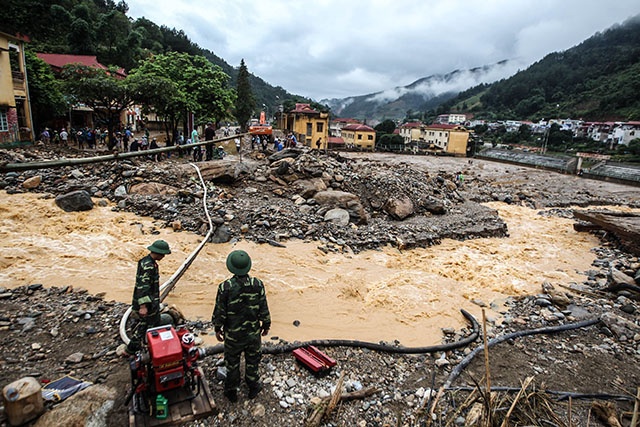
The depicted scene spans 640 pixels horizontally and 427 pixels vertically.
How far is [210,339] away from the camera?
17.3ft

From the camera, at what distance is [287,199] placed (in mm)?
12797

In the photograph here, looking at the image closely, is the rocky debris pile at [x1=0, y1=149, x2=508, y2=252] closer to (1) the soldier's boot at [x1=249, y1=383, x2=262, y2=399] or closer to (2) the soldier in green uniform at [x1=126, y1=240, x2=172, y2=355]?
(2) the soldier in green uniform at [x1=126, y1=240, x2=172, y2=355]

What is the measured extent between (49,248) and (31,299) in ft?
9.10

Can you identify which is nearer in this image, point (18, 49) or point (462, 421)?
point (462, 421)

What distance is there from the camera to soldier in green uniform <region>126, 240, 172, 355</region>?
4.23 m

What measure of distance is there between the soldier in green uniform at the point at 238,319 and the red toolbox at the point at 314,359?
29.9 inches

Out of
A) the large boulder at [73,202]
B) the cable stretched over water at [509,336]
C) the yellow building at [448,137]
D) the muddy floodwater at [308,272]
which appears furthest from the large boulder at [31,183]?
the yellow building at [448,137]

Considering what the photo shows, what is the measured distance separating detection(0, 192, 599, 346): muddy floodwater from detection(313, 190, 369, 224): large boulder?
2063mm

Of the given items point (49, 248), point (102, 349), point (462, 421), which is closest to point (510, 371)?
point (462, 421)

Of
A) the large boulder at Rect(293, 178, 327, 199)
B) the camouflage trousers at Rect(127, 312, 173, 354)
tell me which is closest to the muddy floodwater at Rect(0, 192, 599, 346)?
the camouflage trousers at Rect(127, 312, 173, 354)

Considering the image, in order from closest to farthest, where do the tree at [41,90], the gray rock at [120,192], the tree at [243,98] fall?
1. the gray rock at [120,192]
2. the tree at [41,90]
3. the tree at [243,98]

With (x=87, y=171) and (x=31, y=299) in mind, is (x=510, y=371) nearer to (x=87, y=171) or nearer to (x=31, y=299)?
→ (x=31, y=299)

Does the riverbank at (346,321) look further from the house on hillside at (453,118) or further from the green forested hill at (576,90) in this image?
the house on hillside at (453,118)

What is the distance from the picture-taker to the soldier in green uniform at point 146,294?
4.23 meters
